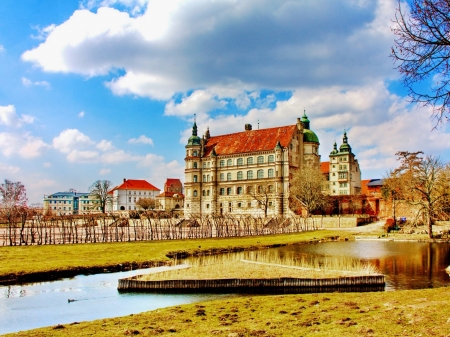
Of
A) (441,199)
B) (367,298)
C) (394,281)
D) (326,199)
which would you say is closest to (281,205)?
(326,199)

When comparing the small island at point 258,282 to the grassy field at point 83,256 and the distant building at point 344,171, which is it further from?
the distant building at point 344,171

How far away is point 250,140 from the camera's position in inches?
3457

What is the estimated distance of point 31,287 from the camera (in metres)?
19.2

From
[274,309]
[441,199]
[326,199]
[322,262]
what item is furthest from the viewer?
[326,199]

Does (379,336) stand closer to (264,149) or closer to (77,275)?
(77,275)

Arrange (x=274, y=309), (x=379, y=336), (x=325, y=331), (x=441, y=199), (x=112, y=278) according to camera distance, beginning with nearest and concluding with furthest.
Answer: (x=379, y=336)
(x=325, y=331)
(x=274, y=309)
(x=112, y=278)
(x=441, y=199)

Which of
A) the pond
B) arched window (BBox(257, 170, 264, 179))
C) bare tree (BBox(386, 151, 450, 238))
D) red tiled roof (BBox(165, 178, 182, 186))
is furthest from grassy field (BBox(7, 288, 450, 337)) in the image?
red tiled roof (BBox(165, 178, 182, 186))

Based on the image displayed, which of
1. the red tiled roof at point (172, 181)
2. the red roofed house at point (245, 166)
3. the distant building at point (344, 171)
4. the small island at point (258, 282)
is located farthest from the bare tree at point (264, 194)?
the red tiled roof at point (172, 181)

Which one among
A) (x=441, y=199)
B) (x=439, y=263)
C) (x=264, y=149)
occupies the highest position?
(x=264, y=149)

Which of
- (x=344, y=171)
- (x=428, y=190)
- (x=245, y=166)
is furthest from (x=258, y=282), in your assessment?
(x=344, y=171)

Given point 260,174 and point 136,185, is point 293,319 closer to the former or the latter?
point 260,174

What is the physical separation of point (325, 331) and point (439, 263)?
20.1 metres

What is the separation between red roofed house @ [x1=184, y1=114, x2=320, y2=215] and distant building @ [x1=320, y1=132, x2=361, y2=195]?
25.3 meters

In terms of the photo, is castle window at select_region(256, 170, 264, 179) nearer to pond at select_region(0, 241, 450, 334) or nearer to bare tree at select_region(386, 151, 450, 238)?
bare tree at select_region(386, 151, 450, 238)
